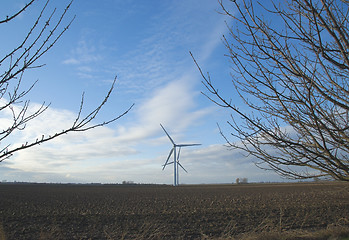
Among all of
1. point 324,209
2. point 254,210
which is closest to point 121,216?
point 254,210

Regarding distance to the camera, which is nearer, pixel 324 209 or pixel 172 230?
pixel 172 230

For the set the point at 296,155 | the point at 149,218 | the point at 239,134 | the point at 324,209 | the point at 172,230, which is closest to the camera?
the point at 296,155

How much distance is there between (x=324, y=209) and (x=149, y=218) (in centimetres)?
1098

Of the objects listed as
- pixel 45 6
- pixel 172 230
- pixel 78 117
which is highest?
pixel 45 6

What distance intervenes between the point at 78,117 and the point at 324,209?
62.9 feet

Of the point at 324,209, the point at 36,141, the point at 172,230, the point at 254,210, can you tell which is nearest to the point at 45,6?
the point at 36,141

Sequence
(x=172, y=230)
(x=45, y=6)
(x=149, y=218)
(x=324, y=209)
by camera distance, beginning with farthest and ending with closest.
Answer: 1. (x=324, y=209)
2. (x=149, y=218)
3. (x=172, y=230)
4. (x=45, y=6)

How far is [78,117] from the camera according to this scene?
86.6 inches

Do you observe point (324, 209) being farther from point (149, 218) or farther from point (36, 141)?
point (36, 141)

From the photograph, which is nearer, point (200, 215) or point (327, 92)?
point (327, 92)

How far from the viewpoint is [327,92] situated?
3.05 metres

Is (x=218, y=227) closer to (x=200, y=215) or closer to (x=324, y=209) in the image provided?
(x=200, y=215)

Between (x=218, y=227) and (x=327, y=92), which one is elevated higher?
(x=327, y=92)

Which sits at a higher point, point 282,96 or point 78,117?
point 282,96
